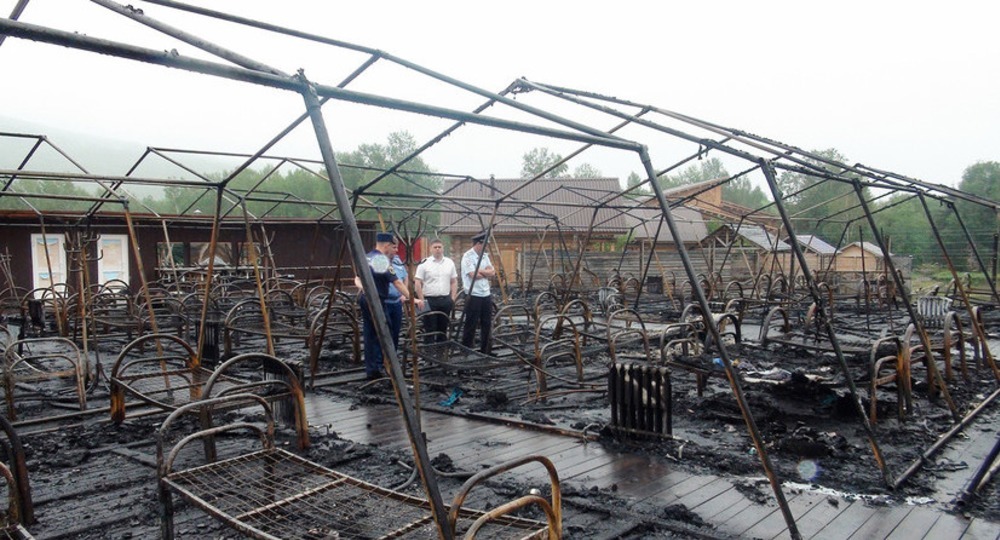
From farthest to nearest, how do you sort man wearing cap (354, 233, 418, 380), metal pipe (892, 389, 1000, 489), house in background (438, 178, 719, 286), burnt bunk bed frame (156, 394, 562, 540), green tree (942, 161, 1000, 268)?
green tree (942, 161, 1000, 268), house in background (438, 178, 719, 286), man wearing cap (354, 233, 418, 380), metal pipe (892, 389, 1000, 489), burnt bunk bed frame (156, 394, 562, 540)

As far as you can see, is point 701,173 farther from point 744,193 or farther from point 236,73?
point 236,73

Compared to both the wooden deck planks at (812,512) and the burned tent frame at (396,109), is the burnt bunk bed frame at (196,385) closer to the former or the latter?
the burned tent frame at (396,109)

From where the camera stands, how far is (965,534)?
3.56 metres

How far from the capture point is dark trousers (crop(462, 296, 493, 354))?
8773mm

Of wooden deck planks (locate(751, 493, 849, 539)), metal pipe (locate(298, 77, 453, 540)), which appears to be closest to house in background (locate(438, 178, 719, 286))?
wooden deck planks (locate(751, 493, 849, 539))

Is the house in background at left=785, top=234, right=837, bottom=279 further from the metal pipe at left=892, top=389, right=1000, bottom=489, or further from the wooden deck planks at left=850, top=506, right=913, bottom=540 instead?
the wooden deck planks at left=850, top=506, right=913, bottom=540

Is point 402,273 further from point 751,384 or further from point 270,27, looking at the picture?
point 270,27

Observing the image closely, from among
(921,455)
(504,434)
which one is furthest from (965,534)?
(504,434)

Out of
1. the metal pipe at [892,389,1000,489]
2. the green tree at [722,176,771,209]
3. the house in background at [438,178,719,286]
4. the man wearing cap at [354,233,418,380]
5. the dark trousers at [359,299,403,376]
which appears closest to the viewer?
the metal pipe at [892,389,1000,489]

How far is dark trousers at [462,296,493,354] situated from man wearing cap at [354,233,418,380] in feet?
4.50

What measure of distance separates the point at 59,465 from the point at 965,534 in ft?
19.1

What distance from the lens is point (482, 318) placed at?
8.91 m

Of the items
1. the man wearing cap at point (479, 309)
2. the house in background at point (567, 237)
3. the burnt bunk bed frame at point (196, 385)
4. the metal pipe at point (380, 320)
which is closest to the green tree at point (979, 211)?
the house in background at point (567, 237)

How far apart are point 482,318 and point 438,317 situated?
24.3 inches
